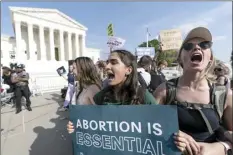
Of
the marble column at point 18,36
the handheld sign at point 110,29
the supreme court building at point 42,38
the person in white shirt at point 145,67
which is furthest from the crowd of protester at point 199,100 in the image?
the marble column at point 18,36

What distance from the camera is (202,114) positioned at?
1.52 m

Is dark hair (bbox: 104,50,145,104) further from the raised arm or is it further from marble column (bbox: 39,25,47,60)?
marble column (bbox: 39,25,47,60)

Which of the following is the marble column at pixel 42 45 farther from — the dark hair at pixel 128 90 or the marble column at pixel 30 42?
the dark hair at pixel 128 90

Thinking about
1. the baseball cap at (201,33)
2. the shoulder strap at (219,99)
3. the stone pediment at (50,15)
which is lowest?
the shoulder strap at (219,99)

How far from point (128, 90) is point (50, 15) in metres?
54.6

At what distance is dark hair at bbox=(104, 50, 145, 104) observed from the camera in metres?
1.95

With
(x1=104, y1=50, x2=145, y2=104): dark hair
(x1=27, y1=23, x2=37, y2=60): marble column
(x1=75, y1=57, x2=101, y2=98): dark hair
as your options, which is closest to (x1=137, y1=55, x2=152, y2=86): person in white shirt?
(x1=75, y1=57, x2=101, y2=98): dark hair

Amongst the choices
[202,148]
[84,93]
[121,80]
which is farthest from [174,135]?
[84,93]

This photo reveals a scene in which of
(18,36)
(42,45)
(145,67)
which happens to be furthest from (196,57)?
(42,45)

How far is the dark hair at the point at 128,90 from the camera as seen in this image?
1952 mm

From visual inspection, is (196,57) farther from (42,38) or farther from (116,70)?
(42,38)

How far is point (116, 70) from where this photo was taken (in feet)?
6.90

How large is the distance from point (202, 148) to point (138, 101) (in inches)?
25.9

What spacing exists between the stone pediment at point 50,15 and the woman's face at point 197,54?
4919 cm
